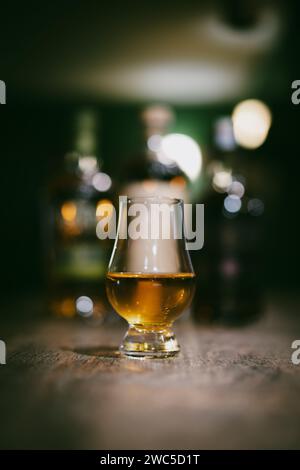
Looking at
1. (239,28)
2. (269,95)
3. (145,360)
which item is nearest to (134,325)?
(145,360)

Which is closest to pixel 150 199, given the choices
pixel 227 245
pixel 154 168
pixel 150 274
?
pixel 150 274

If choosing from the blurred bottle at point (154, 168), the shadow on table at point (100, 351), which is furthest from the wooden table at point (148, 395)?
the blurred bottle at point (154, 168)

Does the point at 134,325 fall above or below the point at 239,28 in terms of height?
below

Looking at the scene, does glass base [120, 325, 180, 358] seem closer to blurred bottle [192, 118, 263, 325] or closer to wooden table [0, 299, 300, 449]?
wooden table [0, 299, 300, 449]

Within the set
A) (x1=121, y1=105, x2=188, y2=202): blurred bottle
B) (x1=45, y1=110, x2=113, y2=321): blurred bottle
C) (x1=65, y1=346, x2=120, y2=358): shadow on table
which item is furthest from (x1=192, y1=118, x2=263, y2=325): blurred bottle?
(x1=65, y1=346, x2=120, y2=358): shadow on table

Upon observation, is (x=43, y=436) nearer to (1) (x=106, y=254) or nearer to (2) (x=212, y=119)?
(1) (x=106, y=254)
